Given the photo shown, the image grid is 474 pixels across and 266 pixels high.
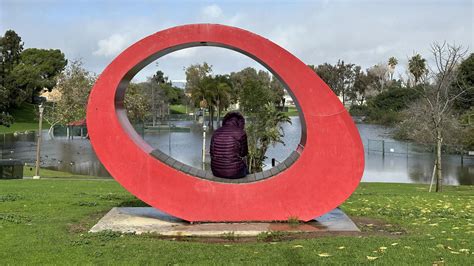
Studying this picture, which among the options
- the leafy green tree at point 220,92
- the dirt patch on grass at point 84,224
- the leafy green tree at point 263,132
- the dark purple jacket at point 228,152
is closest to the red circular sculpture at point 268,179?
the dark purple jacket at point 228,152

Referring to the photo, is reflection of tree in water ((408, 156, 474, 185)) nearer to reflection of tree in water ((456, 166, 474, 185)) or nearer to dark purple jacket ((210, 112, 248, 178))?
reflection of tree in water ((456, 166, 474, 185))

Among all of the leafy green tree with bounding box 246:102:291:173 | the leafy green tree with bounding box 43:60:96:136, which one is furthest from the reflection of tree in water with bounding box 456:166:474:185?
the leafy green tree with bounding box 43:60:96:136

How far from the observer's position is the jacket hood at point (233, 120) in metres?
9.34

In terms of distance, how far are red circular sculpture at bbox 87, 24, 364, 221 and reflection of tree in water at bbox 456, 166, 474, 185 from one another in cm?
1884

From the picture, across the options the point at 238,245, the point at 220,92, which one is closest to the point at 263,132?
the point at 238,245

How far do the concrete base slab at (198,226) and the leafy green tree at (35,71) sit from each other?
5252 cm

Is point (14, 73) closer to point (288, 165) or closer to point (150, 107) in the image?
point (150, 107)

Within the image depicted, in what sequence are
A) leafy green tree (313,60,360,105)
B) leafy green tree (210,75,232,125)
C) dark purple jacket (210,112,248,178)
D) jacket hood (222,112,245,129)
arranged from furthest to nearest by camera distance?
leafy green tree (313,60,360,105) → leafy green tree (210,75,232,125) → jacket hood (222,112,245,129) → dark purple jacket (210,112,248,178)

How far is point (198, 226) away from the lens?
865 cm

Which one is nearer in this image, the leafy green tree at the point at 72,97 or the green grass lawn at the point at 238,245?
the green grass lawn at the point at 238,245

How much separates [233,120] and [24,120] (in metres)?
65.4

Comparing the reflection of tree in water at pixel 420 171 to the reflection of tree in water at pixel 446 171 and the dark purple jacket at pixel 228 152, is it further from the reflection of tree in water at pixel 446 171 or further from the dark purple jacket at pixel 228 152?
the dark purple jacket at pixel 228 152

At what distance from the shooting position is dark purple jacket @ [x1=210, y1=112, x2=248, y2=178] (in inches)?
357

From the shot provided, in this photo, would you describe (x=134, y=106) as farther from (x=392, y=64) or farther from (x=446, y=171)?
(x=392, y=64)
